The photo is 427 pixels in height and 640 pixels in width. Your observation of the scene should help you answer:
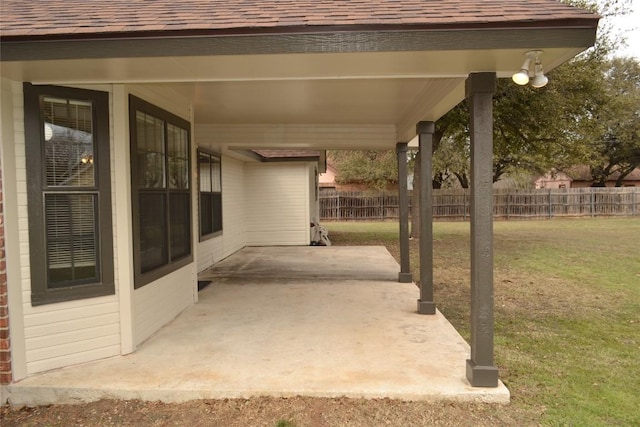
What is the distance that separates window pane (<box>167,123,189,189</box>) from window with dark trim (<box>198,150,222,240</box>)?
119 inches

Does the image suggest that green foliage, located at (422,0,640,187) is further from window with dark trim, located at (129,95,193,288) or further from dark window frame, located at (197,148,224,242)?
window with dark trim, located at (129,95,193,288)

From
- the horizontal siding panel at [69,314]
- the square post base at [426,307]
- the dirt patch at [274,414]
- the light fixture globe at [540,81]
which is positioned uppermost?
the light fixture globe at [540,81]

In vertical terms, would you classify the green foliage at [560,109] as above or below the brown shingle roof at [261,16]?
above

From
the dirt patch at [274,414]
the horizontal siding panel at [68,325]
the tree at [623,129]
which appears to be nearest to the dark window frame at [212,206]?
the horizontal siding panel at [68,325]

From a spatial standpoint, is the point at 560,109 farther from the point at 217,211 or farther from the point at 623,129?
the point at 623,129

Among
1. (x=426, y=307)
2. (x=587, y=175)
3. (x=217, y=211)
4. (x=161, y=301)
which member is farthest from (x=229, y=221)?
(x=587, y=175)

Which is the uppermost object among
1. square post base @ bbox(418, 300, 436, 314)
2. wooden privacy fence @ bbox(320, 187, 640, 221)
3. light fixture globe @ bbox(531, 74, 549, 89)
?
light fixture globe @ bbox(531, 74, 549, 89)

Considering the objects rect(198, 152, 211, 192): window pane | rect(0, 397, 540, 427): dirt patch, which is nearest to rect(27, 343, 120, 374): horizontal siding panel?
rect(0, 397, 540, 427): dirt patch

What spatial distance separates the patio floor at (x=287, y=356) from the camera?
332 cm

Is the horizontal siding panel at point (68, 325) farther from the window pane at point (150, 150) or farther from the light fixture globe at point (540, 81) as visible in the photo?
the light fixture globe at point (540, 81)

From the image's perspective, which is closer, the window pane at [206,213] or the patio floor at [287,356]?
the patio floor at [287,356]

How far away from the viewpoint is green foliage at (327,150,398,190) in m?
27.2

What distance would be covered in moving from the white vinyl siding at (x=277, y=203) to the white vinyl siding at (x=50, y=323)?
9.12m

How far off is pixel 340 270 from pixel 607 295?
14.8 ft
